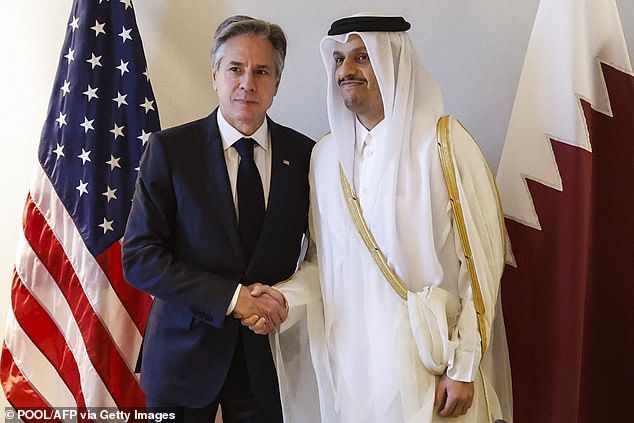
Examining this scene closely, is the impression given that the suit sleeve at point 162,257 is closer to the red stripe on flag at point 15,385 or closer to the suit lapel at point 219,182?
the suit lapel at point 219,182

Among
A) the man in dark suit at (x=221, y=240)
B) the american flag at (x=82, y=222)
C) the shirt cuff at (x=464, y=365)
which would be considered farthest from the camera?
the american flag at (x=82, y=222)

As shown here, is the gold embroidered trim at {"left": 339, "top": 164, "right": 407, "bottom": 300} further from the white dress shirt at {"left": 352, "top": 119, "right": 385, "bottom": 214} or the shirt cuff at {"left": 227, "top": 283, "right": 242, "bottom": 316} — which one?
the shirt cuff at {"left": 227, "top": 283, "right": 242, "bottom": 316}

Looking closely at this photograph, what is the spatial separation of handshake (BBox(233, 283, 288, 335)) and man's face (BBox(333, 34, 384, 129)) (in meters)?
0.52

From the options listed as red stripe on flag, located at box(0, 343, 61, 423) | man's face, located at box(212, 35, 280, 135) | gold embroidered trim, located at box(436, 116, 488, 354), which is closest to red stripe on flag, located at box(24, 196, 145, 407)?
red stripe on flag, located at box(0, 343, 61, 423)

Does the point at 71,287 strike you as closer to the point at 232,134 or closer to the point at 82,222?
the point at 82,222

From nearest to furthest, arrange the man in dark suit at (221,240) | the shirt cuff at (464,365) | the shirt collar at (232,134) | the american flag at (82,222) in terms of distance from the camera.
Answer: the shirt cuff at (464,365), the man in dark suit at (221,240), the shirt collar at (232,134), the american flag at (82,222)

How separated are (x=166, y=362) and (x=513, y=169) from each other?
1.12 m

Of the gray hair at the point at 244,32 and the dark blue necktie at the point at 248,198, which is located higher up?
the gray hair at the point at 244,32

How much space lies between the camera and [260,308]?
1.80m

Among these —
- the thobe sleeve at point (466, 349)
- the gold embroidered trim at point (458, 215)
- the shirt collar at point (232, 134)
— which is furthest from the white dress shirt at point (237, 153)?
the thobe sleeve at point (466, 349)

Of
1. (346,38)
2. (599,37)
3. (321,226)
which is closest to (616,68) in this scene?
(599,37)

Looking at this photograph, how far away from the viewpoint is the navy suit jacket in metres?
1.84

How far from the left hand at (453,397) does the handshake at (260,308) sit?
1.42 feet

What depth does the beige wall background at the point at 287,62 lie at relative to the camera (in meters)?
2.41
